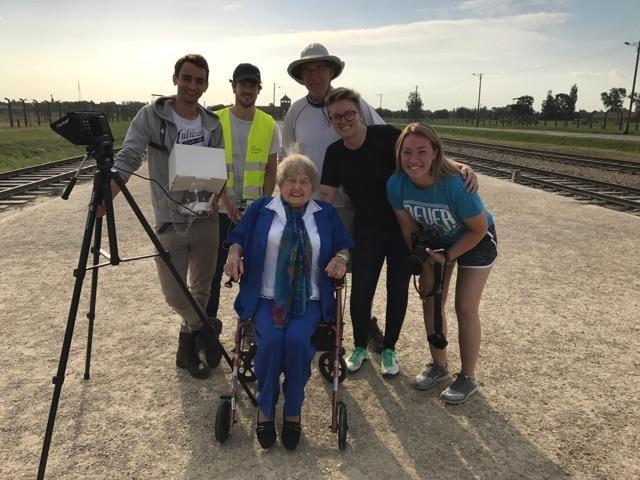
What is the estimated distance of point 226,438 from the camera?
3.00 meters

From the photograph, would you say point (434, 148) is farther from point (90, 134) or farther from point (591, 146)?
point (591, 146)

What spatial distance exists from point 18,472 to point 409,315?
3.51 m

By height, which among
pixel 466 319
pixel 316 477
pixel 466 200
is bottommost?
pixel 316 477

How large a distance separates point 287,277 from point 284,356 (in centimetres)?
48

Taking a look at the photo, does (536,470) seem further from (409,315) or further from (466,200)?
(409,315)

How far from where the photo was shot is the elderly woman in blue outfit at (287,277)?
115 inches

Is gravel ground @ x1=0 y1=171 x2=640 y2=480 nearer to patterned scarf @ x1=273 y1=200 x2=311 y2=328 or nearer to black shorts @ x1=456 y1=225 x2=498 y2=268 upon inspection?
patterned scarf @ x1=273 y1=200 x2=311 y2=328

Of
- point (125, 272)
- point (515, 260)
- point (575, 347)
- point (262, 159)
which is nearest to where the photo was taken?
point (262, 159)

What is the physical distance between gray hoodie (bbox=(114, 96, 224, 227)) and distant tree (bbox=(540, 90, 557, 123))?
2892 inches

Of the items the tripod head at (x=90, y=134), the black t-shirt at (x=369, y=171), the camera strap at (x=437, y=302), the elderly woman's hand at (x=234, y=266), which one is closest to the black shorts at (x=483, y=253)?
the camera strap at (x=437, y=302)

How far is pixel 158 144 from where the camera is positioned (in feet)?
11.1

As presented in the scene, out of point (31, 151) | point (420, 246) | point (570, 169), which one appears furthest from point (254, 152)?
point (31, 151)

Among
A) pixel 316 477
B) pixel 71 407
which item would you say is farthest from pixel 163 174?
pixel 316 477

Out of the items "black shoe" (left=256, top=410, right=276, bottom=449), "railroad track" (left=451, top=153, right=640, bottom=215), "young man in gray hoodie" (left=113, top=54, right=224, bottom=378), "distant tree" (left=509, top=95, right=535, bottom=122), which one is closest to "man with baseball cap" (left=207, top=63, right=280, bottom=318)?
"young man in gray hoodie" (left=113, top=54, right=224, bottom=378)
